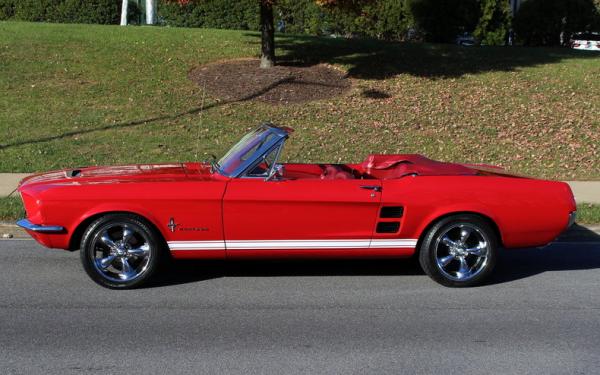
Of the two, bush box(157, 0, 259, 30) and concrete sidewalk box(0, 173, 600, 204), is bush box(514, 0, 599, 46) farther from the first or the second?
concrete sidewalk box(0, 173, 600, 204)

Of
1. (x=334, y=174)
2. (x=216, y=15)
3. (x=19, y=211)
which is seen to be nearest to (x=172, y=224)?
(x=334, y=174)

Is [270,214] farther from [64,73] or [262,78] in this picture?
[64,73]

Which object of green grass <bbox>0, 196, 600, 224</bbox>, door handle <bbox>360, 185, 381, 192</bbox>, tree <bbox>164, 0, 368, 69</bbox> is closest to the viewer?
door handle <bbox>360, 185, 381, 192</bbox>

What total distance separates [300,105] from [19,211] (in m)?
7.51

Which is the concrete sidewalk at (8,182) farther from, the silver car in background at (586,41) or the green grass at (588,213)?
the silver car in background at (586,41)

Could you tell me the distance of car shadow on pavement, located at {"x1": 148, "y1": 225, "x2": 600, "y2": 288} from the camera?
705 centimetres

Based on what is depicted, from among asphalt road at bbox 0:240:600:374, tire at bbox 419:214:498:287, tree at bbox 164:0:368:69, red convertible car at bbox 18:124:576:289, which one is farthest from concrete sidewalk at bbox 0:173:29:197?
tree at bbox 164:0:368:69

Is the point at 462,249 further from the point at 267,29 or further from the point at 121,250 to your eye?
the point at 267,29

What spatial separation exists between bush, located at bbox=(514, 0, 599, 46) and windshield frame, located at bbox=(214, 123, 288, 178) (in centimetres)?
2110

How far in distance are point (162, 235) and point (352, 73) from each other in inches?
472

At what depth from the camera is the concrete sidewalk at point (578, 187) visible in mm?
10484

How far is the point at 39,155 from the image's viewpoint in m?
12.5

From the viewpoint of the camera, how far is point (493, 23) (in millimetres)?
26078

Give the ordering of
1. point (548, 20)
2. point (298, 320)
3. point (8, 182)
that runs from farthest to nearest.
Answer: point (548, 20) < point (8, 182) < point (298, 320)
